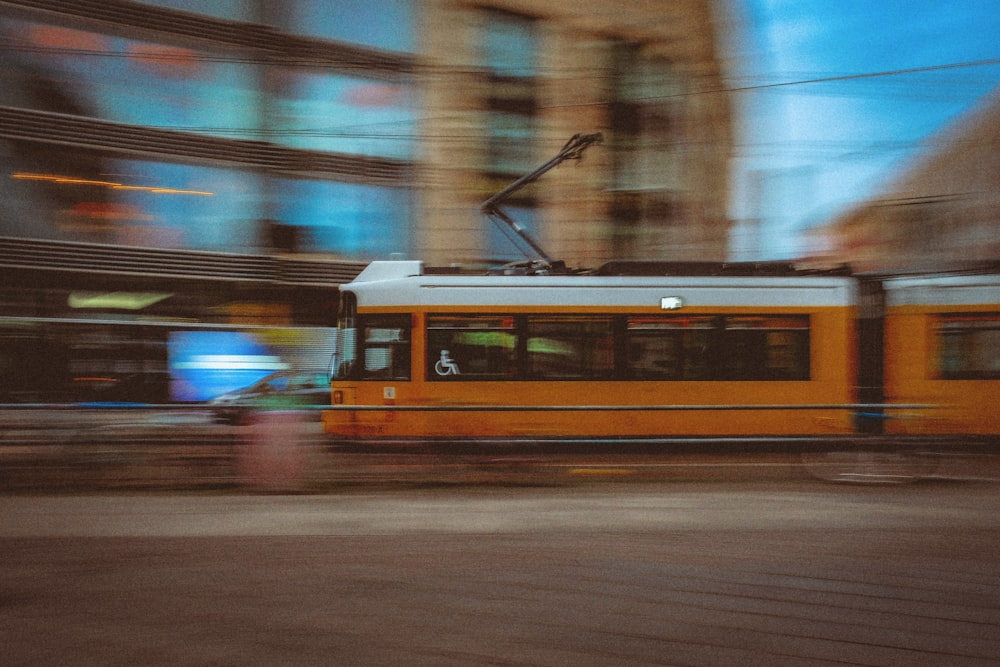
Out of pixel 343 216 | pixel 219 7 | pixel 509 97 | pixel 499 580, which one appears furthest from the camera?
pixel 509 97

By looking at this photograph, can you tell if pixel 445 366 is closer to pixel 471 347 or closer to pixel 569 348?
pixel 471 347

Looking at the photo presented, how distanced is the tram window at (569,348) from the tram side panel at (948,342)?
14.3ft

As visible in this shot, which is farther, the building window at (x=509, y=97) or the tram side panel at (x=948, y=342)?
the building window at (x=509, y=97)

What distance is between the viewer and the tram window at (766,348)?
11.7 meters

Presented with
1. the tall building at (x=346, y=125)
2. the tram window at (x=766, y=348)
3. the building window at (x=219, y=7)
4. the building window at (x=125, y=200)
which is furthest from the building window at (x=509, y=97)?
the tram window at (x=766, y=348)

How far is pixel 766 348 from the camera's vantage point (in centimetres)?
1174

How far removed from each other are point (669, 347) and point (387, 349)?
4293 millimetres

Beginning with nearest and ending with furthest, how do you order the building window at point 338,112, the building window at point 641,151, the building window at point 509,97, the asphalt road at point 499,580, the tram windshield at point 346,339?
the asphalt road at point 499,580 → the tram windshield at point 346,339 → the building window at point 338,112 → the building window at point 509,97 → the building window at point 641,151

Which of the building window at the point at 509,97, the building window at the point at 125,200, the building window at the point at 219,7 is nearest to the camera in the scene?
the building window at the point at 125,200

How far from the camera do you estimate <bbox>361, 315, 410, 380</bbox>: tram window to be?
11.6 meters

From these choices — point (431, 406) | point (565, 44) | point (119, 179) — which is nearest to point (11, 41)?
point (119, 179)

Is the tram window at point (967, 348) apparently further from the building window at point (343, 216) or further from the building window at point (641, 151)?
the building window at point (343, 216)

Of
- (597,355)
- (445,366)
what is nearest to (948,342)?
(597,355)

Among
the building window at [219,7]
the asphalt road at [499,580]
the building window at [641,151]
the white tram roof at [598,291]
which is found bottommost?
the asphalt road at [499,580]
